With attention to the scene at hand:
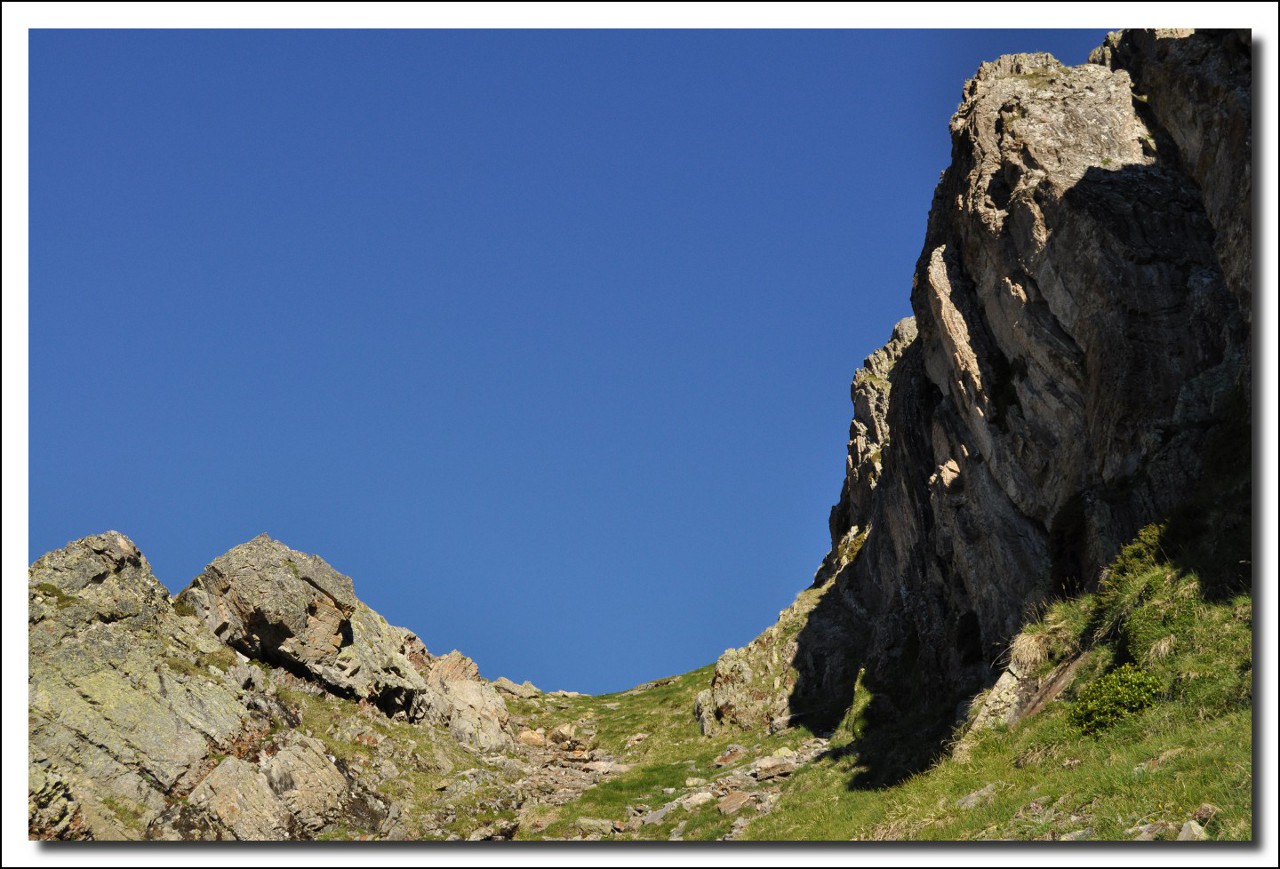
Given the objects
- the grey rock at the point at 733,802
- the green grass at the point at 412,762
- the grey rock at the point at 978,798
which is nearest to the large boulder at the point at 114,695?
the green grass at the point at 412,762

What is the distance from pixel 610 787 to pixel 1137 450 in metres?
27.1

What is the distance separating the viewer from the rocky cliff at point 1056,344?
33.2 metres

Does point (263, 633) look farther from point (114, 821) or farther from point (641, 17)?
point (641, 17)

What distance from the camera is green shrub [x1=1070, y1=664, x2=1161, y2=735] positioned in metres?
23.0

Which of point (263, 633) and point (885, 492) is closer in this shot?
point (263, 633)

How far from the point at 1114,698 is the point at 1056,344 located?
64.7 ft

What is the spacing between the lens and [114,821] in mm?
32656

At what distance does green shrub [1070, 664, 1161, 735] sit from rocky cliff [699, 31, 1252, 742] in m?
3.87

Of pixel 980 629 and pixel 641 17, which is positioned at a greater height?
pixel 641 17

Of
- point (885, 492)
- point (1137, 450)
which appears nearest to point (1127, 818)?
point (1137, 450)

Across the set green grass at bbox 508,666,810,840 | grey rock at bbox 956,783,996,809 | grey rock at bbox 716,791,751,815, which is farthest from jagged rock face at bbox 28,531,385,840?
grey rock at bbox 956,783,996,809

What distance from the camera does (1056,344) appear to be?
1564 inches

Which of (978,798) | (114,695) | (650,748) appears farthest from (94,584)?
(978,798)

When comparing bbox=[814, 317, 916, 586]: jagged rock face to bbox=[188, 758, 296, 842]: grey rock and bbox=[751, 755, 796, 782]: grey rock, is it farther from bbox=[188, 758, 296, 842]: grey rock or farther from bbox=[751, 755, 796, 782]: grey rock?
bbox=[188, 758, 296, 842]: grey rock
